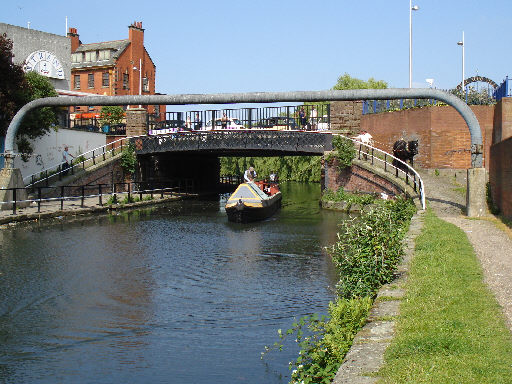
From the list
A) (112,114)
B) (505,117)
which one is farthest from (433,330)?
(112,114)

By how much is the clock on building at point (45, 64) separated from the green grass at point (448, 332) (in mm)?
32644

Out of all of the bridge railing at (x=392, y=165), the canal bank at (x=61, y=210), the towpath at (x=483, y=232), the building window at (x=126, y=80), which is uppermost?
the building window at (x=126, y=80)

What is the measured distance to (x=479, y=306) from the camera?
828cm

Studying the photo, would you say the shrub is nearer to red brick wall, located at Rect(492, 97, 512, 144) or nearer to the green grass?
red brick wall, located at Rect(492, 97, 512, 144)

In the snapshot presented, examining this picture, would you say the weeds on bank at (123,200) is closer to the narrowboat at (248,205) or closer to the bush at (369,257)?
the narrowboat at (248,205)

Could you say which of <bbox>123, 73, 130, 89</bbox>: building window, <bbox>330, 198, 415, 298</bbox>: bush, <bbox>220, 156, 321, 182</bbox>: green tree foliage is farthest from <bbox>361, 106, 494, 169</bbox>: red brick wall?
<bbox>123, 73, 130, 89</bbox>: building window

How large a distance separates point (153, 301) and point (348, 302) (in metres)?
5.21

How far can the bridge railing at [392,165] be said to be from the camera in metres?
25.5

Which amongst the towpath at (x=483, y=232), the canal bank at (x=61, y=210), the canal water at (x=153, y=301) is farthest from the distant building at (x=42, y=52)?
the towpath at (x=483, y=232)

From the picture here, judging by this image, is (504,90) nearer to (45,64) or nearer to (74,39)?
(45,64)

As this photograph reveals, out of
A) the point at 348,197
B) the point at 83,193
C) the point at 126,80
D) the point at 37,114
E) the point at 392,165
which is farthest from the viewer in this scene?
the point at 126,80

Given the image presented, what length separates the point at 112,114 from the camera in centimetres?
5591

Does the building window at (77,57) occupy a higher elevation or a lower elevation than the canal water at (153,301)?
higher

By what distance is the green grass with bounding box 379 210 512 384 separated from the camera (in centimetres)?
594
